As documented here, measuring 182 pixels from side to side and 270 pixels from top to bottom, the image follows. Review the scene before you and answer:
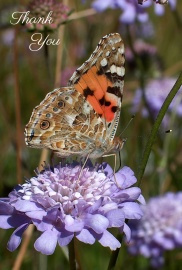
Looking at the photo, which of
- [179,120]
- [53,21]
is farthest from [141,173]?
[179,120]

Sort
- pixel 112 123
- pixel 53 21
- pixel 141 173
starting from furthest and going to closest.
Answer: pixel 53 21 → pixel 112 123 → pixel 141 173

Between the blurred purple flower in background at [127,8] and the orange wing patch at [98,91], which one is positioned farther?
the blurred purple flower in background at [127,8]

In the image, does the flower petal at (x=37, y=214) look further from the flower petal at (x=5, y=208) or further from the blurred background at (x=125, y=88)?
the blurred background at (x=125, y=88)

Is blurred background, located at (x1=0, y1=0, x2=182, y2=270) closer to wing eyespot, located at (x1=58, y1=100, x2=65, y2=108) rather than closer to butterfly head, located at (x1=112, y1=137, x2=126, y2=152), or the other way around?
butterfly head, located at (x1=112, y1=137, x2=126, y2=152)

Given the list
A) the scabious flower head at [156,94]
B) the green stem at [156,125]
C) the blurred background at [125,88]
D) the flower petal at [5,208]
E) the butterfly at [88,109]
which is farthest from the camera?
the scabious flower head at [156,94]

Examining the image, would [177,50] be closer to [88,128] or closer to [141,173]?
[88,128]

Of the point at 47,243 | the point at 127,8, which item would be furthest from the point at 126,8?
the point at 47,243

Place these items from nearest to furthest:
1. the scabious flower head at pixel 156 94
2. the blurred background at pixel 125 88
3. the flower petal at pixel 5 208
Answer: the flower petal at pixel 5 208 < the blurred background at pixel 125 88 < the scabious flower head at pixel 156 94

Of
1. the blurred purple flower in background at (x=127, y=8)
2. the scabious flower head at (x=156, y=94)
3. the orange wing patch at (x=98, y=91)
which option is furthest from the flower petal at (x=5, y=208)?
the scabious flower head at (x=156, y=94)
